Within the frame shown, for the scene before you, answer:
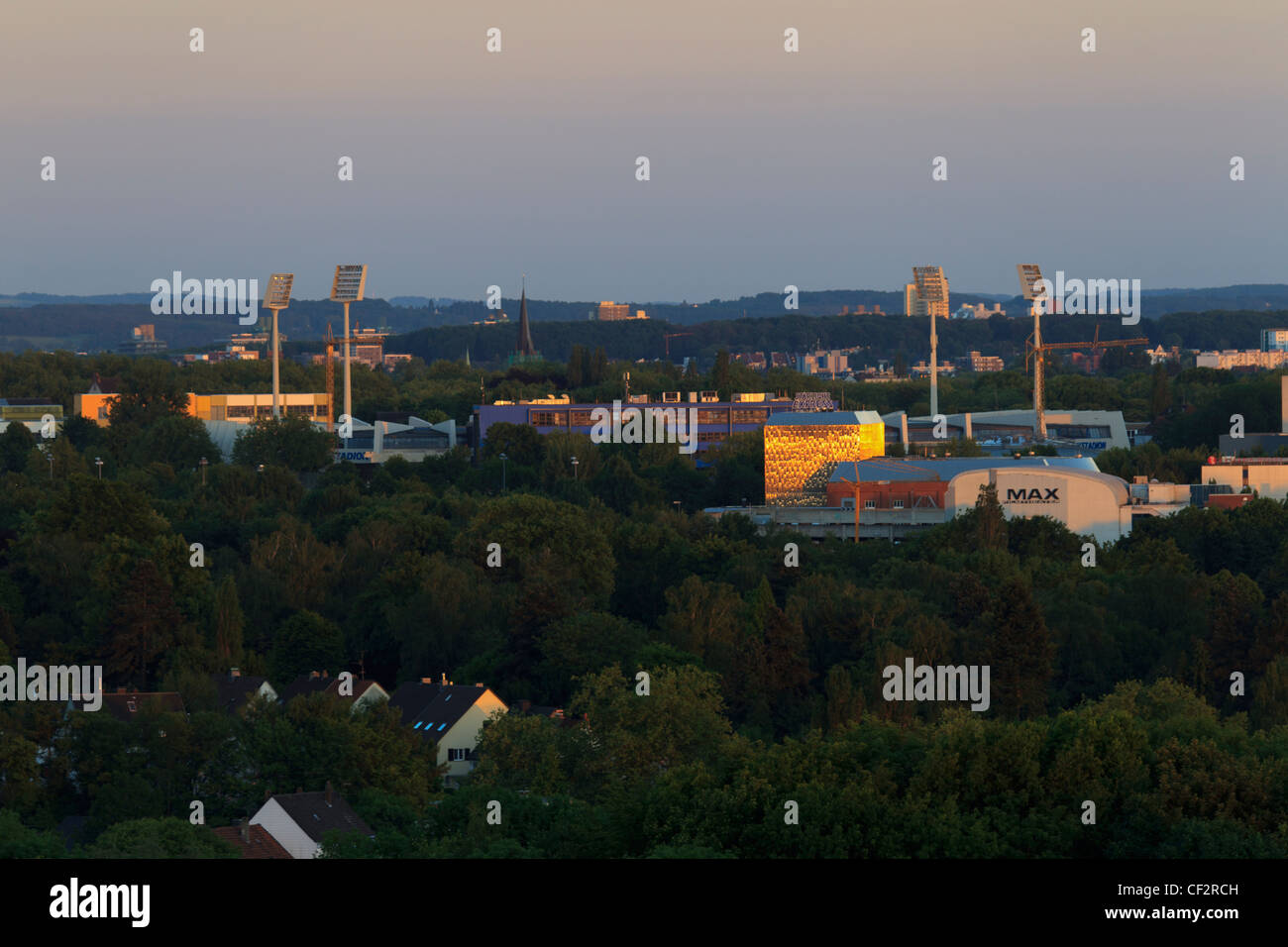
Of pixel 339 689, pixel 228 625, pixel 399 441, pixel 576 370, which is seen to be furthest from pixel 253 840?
pixel 576 370

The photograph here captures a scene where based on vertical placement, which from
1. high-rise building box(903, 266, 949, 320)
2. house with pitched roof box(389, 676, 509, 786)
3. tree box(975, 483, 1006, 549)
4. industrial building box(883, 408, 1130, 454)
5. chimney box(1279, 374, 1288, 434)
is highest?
high-rise building box(903, 266, 949, 320)

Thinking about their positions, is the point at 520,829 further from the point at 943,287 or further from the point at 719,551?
the point at 943,287

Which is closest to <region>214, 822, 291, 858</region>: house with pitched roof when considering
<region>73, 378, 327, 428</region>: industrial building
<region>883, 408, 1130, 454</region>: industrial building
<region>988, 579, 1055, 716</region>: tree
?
<region>988, 579, 1055, 716</region>: tree

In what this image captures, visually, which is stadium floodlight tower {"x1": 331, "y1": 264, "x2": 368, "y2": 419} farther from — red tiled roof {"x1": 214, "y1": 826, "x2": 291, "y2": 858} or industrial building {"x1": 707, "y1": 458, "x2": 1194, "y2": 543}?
red tiled roof {"x1": 214, "y1": 826, "x2": 291, "y2": 858}

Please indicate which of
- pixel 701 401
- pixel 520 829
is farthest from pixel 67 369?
pixel 520 829

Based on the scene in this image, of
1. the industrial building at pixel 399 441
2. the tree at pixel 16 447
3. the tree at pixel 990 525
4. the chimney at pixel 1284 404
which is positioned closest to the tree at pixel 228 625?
the tree at pixel 990 525

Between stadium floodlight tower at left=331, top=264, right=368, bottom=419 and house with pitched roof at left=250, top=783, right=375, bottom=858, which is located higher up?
stadium floodlight tower at left=331, top=264, right=368, bottom=419
